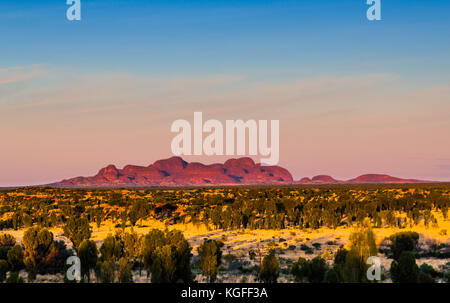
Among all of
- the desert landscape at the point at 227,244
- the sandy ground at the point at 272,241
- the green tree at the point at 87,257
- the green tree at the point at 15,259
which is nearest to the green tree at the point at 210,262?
the desert landscape at the point at 227,244

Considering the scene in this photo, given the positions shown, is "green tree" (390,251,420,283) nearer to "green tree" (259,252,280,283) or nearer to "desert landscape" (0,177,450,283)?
"desert landscape" (0,177,450,283)

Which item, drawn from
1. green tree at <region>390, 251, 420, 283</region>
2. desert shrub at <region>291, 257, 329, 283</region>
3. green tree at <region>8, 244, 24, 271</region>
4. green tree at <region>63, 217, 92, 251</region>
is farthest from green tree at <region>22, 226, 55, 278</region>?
green tree at <region>390, 251, 420, 283</region>

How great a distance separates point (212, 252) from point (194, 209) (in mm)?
30468

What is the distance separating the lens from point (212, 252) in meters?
19.8

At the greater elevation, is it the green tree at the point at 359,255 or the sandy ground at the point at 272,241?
the green tree at the point at 359,255

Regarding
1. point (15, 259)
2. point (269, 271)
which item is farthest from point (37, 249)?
point (269, 271)

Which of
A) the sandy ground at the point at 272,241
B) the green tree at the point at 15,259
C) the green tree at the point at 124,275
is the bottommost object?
the sandy ground at the point at 272,241

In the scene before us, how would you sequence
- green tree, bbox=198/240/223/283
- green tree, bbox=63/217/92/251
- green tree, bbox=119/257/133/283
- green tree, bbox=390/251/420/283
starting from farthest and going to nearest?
green tree, bbox=63/217/92/251 < green tree, bbox=198/240/223/283 < green tree, bbox=119/257/133/283 < green tree, bbox=390/251/420/283

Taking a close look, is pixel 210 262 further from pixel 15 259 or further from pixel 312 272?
pixel 15 259

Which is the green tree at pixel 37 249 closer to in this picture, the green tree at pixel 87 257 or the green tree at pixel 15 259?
the green tree at pixel 15 259

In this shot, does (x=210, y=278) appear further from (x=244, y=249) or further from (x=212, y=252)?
(x=244, y=249)
